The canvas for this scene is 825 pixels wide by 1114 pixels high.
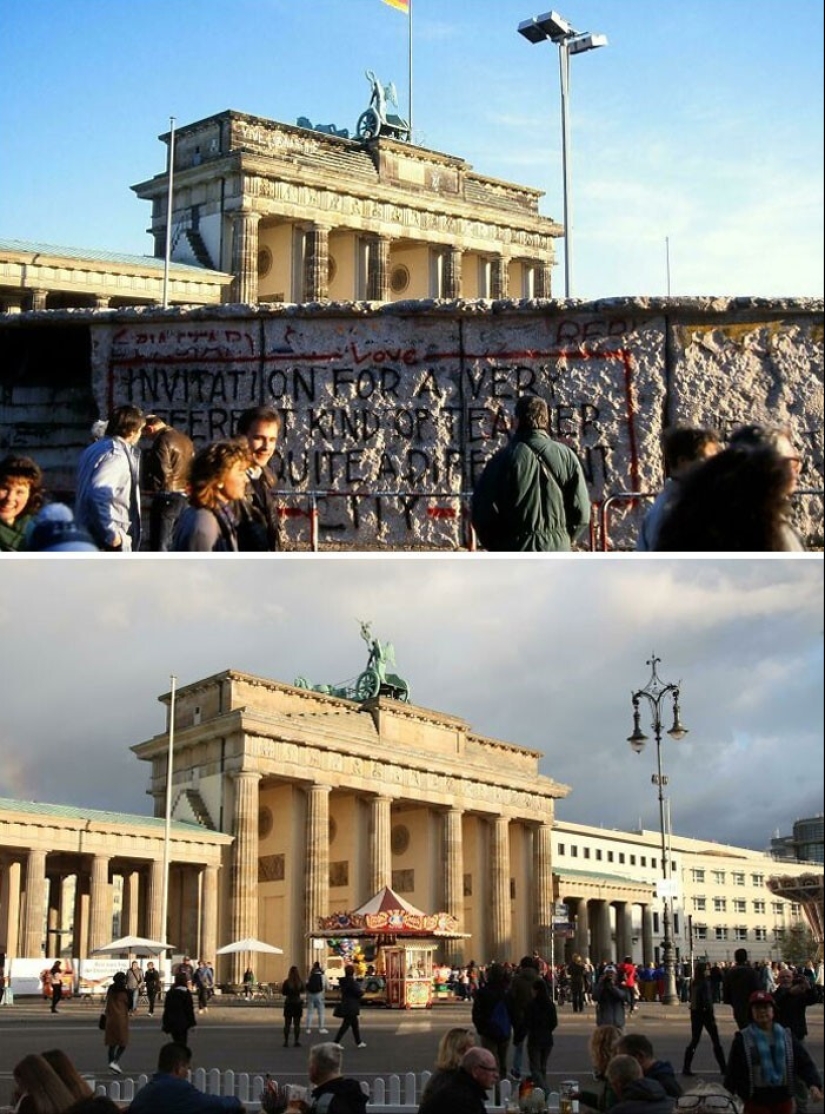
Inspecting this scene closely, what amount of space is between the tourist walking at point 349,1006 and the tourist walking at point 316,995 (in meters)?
0.08

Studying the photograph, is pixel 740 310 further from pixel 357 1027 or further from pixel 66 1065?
pixel 66 1065

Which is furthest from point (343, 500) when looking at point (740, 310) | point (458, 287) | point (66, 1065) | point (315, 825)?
point (458, 287)

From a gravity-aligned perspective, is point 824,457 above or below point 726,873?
above

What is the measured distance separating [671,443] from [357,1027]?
3142mm

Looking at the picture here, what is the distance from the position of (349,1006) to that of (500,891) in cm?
131

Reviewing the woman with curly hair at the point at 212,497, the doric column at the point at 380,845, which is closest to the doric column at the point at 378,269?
the doric column at the point at 380,845

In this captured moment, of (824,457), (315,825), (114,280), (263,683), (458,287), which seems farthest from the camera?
(458,287)

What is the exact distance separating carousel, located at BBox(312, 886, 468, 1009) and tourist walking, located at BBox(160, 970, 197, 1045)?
0.83m

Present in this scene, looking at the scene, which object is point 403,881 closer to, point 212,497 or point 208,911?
point 208,911

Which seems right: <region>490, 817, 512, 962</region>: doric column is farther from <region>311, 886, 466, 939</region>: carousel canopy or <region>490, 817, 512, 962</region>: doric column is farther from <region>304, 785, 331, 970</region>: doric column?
<region>304, 785, 331, 970</region>: doric column

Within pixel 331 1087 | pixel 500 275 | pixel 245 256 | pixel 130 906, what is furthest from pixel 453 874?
pixel 500 275

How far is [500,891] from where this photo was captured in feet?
31.5

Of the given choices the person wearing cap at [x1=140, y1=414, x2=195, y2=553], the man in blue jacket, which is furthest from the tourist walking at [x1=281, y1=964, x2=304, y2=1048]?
the person wearing cap at [x1=140, y1=414, x2=195, y2=553]

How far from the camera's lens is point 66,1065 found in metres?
7.10
